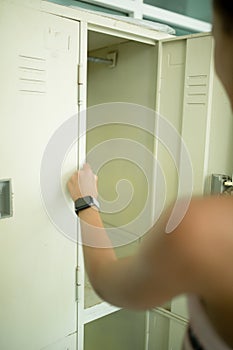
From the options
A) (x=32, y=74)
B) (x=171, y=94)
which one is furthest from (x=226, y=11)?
(x=171, y=94)

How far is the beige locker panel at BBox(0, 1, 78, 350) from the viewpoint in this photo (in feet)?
3.57

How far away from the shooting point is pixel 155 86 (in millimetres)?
1599

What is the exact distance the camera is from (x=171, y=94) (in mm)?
1544

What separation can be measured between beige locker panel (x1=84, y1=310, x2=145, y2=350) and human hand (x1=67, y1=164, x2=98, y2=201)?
0.89m

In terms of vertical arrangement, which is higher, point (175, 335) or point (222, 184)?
point (222, 184)

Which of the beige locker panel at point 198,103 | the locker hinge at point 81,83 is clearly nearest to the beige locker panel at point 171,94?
the beige locker panel at point 198,103

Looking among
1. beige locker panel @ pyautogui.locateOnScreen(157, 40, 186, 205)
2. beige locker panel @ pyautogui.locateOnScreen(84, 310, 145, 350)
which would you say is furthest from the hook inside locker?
beige locker panel @ pyautogui.locateOnScreen(84, 310, 145, 350)

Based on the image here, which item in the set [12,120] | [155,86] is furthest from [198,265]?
[155,86]

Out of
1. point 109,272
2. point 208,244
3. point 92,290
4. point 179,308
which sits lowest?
point 179,308

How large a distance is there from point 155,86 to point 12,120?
2.47 ft

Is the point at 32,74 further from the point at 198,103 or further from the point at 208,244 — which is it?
the point at 208,244

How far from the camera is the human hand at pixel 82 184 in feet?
3.81

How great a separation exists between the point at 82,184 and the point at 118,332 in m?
1.04

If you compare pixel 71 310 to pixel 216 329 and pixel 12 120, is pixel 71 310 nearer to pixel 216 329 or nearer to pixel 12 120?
pixel 12 120
